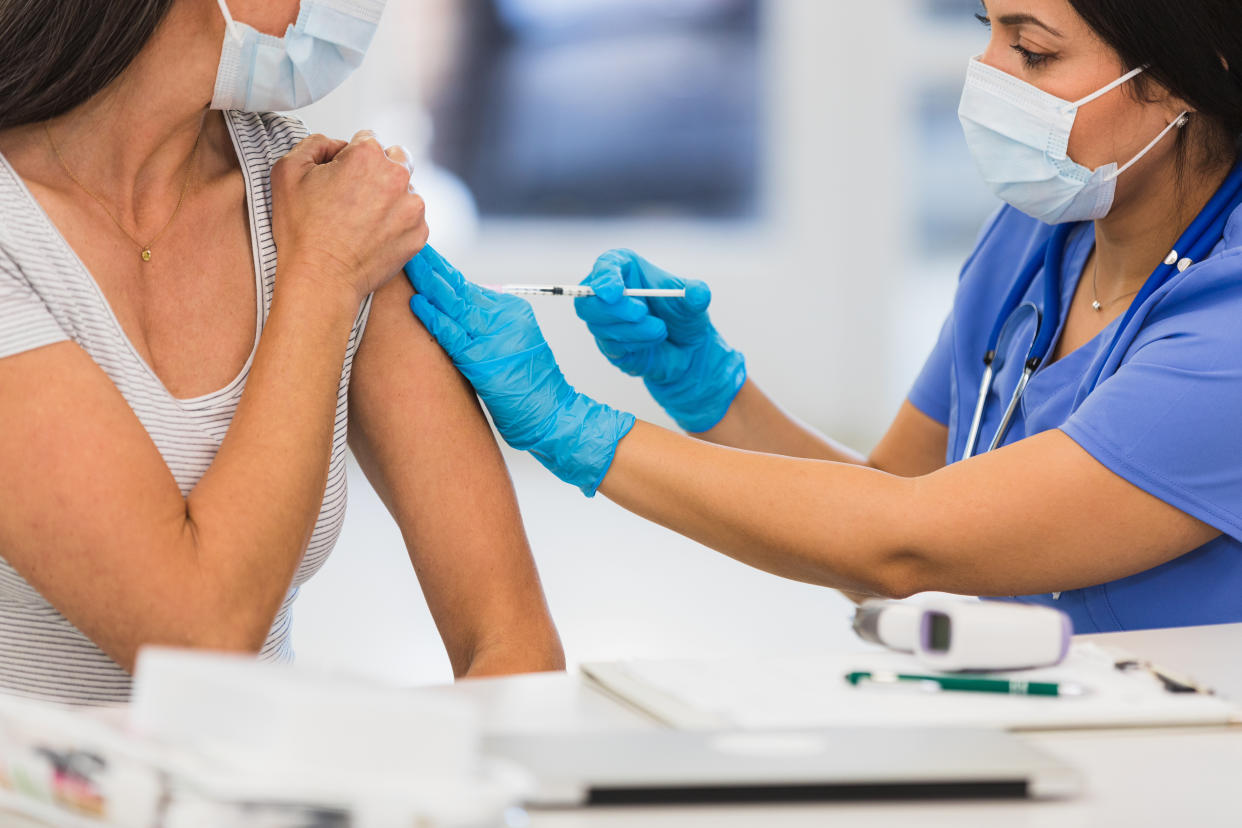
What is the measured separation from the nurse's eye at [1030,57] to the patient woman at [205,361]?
75cm

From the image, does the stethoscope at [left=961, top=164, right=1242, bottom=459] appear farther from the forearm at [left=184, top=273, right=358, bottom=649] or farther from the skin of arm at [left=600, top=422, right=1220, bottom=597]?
the forearm at [left=184, top=273, right=358, bottom=649]

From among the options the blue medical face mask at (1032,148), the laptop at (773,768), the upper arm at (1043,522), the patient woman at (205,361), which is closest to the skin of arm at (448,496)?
the patient woman at (205,361)

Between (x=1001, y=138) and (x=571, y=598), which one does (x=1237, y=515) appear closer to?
(x=1001, y=138)

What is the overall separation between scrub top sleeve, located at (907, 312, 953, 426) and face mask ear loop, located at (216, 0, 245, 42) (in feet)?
3.45

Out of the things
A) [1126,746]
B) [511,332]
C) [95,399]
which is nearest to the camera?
[1126,746]

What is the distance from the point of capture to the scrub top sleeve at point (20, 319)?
1.01 m

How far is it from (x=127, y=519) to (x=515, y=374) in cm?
54

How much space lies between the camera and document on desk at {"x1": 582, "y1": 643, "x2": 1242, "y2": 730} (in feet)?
2.79

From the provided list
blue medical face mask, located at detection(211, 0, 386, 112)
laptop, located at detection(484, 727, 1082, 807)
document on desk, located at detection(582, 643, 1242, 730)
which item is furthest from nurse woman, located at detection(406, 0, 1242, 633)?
laptop, located at detection(484, 727, 1082, 807)

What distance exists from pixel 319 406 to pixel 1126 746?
Answer: 0.72 metres

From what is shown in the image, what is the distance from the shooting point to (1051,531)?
131cm

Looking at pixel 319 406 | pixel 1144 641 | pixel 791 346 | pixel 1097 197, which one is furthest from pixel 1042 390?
pixel 791 346

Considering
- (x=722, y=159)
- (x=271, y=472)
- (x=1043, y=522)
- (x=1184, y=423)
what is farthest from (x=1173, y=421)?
(x=722, y=159)

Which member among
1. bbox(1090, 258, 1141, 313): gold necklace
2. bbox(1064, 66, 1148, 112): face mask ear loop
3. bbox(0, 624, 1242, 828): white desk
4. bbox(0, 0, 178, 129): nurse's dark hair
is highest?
bbox(1064, 66, 1148, 112): face mask ear loop
